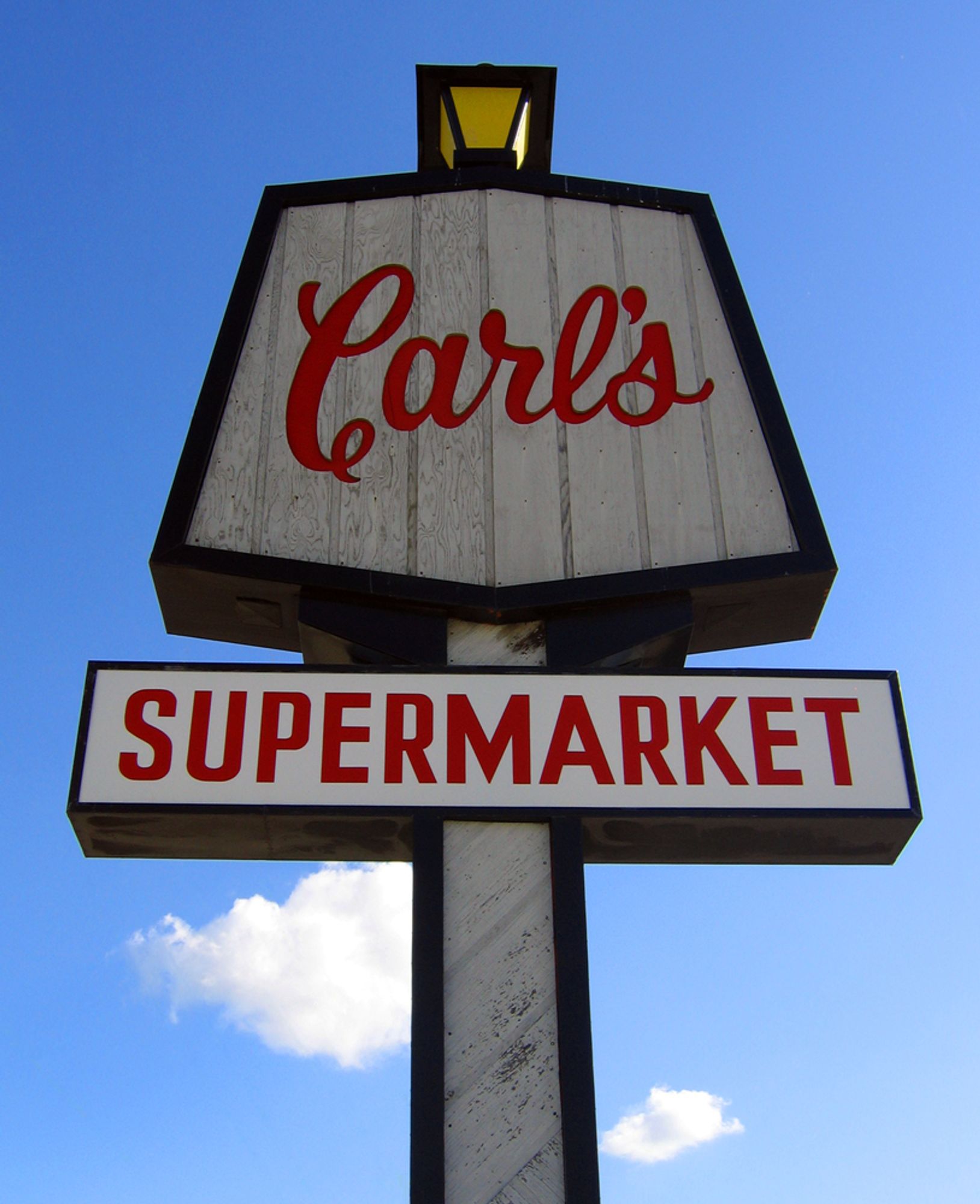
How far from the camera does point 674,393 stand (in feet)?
19.8

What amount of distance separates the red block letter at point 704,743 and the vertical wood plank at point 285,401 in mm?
1640

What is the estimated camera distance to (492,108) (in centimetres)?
738

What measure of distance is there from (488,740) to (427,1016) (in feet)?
3.39

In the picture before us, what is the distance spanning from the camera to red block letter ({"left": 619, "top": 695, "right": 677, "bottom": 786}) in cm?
482

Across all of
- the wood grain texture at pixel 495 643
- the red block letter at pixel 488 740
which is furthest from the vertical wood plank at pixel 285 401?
the red block letter at pixel 488 740

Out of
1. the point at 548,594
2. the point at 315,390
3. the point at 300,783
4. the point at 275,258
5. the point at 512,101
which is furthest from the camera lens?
the point at 512,101

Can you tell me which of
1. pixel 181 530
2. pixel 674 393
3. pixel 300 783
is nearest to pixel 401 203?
pixel 674 393

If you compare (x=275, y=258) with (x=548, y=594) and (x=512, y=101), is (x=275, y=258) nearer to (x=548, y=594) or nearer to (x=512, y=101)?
(x=512, y=101)

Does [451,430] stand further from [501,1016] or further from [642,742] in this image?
[501,1016]

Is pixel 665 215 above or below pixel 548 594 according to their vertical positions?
above

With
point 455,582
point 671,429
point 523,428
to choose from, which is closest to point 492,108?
point 523,428

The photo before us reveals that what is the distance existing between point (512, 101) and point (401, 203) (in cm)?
125

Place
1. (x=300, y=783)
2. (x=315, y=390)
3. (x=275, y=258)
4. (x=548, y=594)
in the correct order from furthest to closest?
1. (x=275, y=258)
2. (x=315, y=390)
3. (x=548, y=594)
4. (x=300, y=783)

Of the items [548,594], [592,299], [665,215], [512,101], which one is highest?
[512,101]
